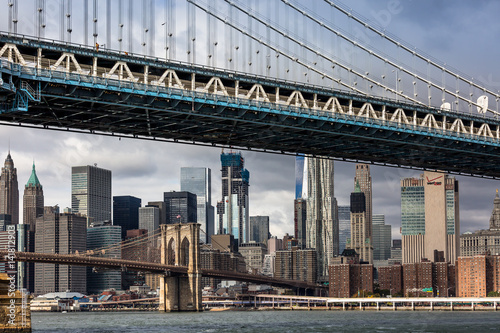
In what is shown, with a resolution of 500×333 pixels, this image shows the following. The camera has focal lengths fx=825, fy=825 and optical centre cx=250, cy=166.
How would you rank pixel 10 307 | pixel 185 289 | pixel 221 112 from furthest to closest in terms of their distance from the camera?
pixel 185 289 < pixel 221 112 < pixel 10 307

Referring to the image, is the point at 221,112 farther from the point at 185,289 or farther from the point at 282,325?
the point at 185,289

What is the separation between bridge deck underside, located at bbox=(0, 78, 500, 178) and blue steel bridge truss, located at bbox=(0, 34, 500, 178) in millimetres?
77

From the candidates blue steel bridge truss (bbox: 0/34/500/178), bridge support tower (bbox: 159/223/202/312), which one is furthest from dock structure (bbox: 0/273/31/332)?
bridge support tower (bbox: 159/223/202/312)

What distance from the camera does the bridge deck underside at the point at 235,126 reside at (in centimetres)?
5284

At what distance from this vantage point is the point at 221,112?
2240 inches

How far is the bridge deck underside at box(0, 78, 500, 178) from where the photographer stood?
52.8 metres

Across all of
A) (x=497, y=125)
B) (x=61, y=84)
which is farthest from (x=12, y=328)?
(x=497, y=125)

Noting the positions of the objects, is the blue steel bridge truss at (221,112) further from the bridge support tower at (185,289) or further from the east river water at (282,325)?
the bridge support tower at (185,289)

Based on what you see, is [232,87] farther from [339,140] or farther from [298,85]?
[339,140]

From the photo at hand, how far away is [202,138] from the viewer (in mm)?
62938

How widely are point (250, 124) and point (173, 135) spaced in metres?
5.95

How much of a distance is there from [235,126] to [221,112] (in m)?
3.30

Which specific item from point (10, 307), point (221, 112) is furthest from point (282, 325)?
point (10, 307)

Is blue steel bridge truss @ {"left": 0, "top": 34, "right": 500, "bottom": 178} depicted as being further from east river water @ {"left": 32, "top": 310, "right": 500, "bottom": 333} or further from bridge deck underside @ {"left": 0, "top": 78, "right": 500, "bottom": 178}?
east river water @ {"left": 32, "top": 310, "right": 500, "bottom": 333}
